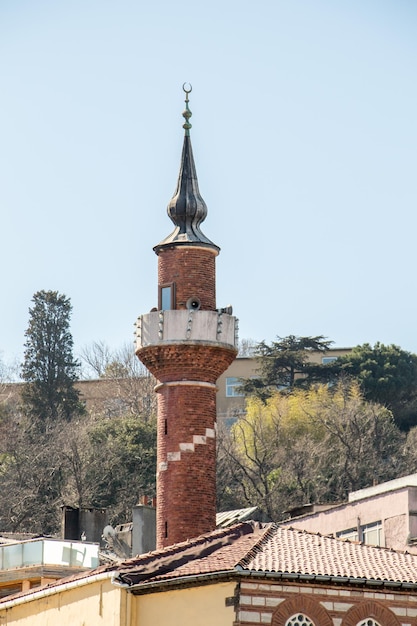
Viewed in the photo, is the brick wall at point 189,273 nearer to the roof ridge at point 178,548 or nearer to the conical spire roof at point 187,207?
the conical spire roof at point 187,207

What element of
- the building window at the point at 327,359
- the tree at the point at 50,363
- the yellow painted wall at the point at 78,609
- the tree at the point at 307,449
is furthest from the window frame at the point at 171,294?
the building window at the point at 327,359

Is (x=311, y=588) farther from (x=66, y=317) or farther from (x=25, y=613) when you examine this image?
(x=66, y=317)

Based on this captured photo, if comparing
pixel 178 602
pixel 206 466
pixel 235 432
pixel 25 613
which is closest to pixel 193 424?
pixel 206 466

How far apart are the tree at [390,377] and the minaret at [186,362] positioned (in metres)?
36.4

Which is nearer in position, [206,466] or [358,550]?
[358,550]

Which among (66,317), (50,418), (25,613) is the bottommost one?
(25,613)

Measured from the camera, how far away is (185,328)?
4422 centimetres

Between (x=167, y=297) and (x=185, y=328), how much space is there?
1.18 meters

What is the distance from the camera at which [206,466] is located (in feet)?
142

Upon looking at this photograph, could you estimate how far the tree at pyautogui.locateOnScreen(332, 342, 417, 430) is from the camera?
80975 mm

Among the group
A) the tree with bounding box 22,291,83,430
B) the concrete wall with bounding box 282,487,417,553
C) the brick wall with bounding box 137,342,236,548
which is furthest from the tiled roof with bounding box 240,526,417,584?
the tree with bounding box 22,291,83,430

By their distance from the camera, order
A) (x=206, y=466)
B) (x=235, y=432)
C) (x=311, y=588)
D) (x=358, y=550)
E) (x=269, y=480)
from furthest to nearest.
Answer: (x=235, y=432), (x=269, y=480), (x=206, y=466), (x=358, y=550), (x=311, y=588)

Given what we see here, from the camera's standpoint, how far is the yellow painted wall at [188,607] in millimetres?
32562

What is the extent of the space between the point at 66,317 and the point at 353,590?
1899 inches
